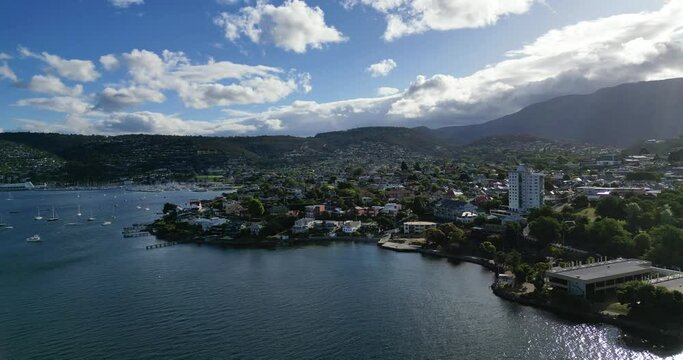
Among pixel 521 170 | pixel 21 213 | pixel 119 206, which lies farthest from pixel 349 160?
pixel 521 170

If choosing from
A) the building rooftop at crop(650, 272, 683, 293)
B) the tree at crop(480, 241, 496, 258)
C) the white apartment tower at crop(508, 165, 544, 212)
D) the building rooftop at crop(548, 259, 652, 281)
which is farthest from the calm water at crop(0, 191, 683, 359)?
the white apartment tower at crop(508, 165, 544, 212)

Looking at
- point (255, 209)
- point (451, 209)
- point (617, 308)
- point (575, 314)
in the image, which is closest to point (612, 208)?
point (451, 209)

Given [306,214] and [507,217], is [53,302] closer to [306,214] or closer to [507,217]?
[306,214]

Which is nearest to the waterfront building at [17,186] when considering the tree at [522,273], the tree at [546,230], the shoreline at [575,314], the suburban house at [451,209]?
the suburban house at [451,209]

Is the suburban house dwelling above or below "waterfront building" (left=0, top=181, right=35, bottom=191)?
below

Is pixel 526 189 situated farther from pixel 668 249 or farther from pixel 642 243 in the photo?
pixel 668 249

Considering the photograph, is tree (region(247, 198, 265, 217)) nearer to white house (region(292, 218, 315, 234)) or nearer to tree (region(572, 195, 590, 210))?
white house (region(292, 218, 315, 234))

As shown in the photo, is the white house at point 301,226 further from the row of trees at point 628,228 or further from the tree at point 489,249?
the row of trees at point 628,228
